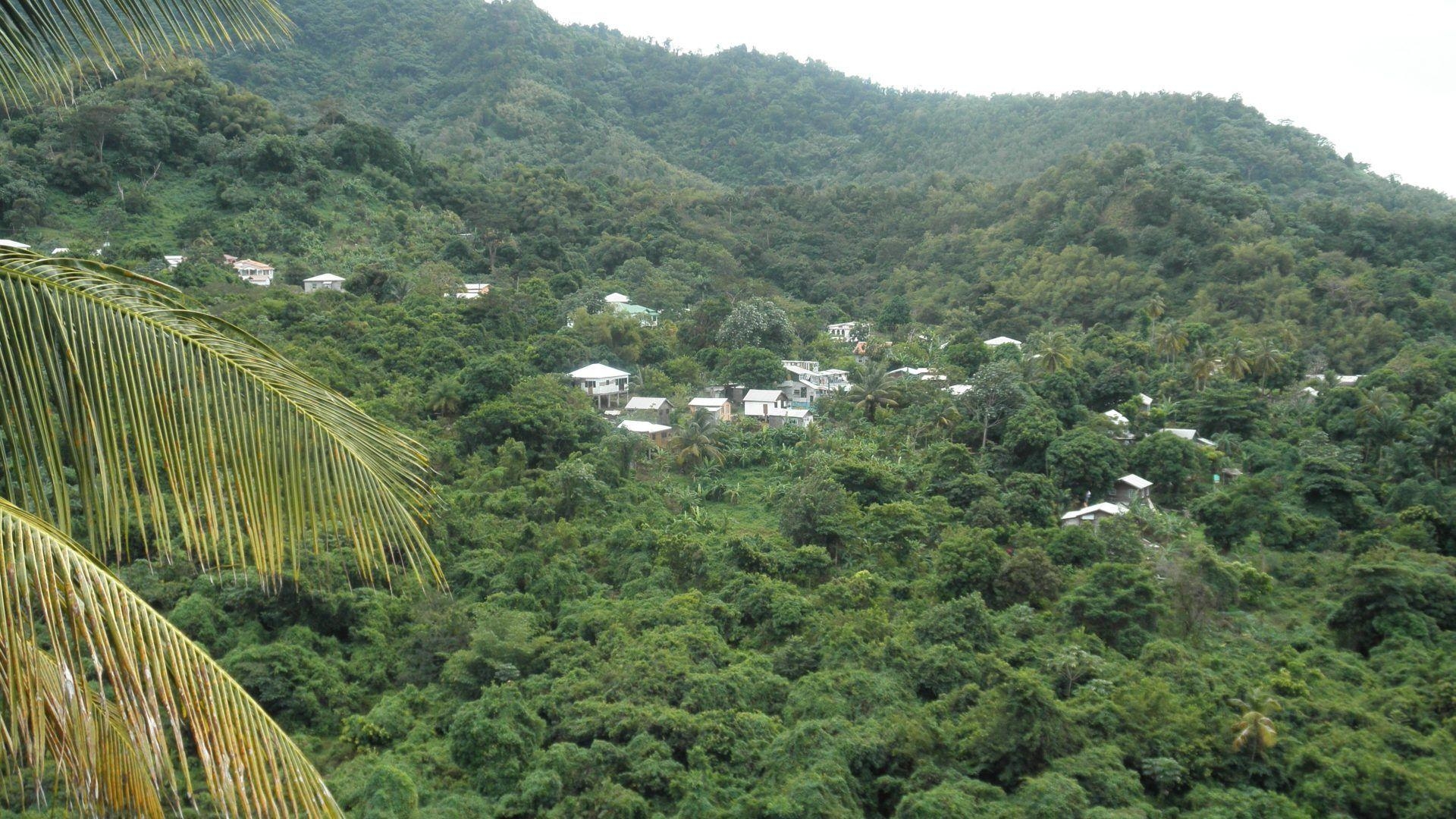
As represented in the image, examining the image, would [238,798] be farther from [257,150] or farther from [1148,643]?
[257,150]

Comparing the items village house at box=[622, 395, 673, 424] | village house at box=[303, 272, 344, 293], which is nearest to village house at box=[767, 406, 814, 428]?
village house at box=[622, 395, 673, 424]

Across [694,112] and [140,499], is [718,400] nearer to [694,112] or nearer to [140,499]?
[140,499]

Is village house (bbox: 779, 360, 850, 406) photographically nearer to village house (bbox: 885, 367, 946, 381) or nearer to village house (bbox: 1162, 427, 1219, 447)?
village house (bbox: 885, 367, 946, 381)

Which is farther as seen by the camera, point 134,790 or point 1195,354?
point 1195,354

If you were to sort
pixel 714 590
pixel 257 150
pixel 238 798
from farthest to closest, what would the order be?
pixel 257 150 → pixel 714 590 → pixel 238 798

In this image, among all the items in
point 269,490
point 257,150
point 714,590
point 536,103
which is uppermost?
point 536,103

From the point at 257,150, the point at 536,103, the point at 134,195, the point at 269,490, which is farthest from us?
the point at 536,103

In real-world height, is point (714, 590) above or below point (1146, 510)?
below

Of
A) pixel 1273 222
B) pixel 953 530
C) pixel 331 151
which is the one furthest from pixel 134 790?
pixel 1273 222
